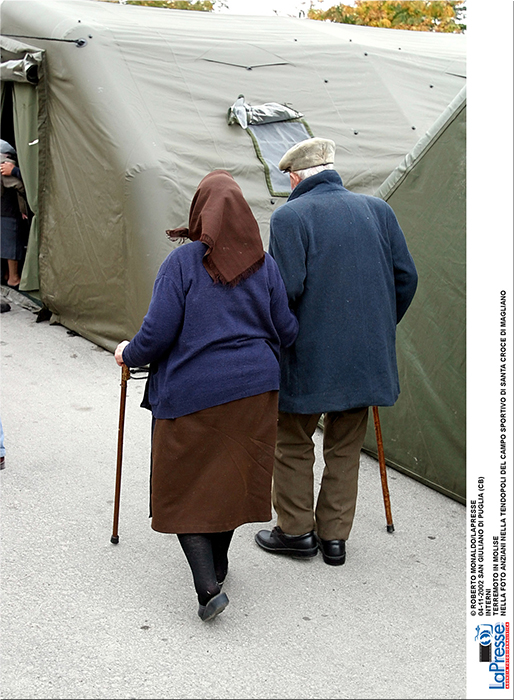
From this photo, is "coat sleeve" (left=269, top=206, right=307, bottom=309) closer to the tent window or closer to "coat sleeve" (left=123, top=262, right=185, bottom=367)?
"coat sleeve" (left=123, top=262, right=185, bottom=367)

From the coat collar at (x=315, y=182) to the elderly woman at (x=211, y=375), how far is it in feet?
1.74

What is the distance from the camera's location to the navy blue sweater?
3.26 meters

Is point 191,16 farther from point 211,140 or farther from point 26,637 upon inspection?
point 26,637

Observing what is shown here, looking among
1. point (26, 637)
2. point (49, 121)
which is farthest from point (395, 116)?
point (26, 637)

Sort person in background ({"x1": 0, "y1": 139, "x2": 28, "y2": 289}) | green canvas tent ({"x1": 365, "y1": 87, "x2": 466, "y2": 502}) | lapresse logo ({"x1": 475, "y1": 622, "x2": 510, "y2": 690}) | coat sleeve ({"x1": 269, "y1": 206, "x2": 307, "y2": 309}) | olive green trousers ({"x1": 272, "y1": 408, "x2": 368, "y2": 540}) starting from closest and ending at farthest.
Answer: lapresse logo ({"x1": 475, "y1": 622, "x2": 510, "y2": 690}) → coat sleeve ({"x1": 269, "y1": 206, "x2": 307, "y2": 309}) → olive green trousers ({"x1": 272, "y1": 408, "x2": 368, "y2": 540}) → green canvas tent ({"x1": 365, "y1": 87, "x2": 466, "y2": 502}) → person in background ({"x1": 0, "y1": 139, "x2": 28, "y2": 289})

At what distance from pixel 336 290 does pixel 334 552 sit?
4.14 ft

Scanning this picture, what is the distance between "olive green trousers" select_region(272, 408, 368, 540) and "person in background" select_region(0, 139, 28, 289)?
19.0 feet

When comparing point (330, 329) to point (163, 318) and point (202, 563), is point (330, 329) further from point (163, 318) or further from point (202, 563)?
point (202, 563)

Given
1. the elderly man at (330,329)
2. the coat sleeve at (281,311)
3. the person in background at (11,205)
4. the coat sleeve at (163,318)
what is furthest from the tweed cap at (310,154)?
the person in background at (11,205)

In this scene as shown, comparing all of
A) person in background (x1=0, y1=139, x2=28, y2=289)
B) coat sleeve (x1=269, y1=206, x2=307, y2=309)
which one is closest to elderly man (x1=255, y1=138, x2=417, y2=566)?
coat sleeve (x1=269, y1=206, x2=307, y2=309)

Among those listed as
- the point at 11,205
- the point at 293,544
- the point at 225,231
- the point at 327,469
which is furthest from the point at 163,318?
the point at 11,205

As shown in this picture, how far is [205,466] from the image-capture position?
3385 mm

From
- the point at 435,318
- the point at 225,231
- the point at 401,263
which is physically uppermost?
the point at 225,231

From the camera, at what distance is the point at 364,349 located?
152 inches
